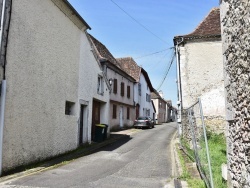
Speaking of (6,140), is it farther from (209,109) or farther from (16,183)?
(209,109)

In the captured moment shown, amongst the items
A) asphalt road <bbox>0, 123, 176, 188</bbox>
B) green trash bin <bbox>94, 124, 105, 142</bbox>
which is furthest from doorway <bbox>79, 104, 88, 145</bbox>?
Result: asphalt road <bbox>0, 123, 176, 188</bbox>

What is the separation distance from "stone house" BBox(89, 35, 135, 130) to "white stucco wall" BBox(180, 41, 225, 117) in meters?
8.20

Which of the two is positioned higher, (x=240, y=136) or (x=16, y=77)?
(x=16, y=77)

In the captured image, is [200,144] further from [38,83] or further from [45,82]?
[45,82]

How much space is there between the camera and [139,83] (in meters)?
33.7

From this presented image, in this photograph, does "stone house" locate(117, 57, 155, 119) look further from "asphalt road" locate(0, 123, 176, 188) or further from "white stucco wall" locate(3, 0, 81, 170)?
"asphalt road" locate(0, 123, 176, 188)

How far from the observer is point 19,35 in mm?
8562

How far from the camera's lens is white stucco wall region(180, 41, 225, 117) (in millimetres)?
14477

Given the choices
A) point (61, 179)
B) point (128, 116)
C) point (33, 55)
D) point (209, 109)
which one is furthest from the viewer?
point (128, 116)

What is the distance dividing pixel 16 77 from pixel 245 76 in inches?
272

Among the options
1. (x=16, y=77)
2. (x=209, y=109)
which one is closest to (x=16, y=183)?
(x=16, y=77)

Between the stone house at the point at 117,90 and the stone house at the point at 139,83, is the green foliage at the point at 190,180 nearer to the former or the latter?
the stone house at the point at 117,90

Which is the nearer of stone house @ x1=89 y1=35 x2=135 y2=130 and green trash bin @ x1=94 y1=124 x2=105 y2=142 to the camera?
green trash bin @ x1=94 y1=124 x2=105 y2=142

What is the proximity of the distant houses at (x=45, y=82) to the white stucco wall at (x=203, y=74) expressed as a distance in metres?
5.38
